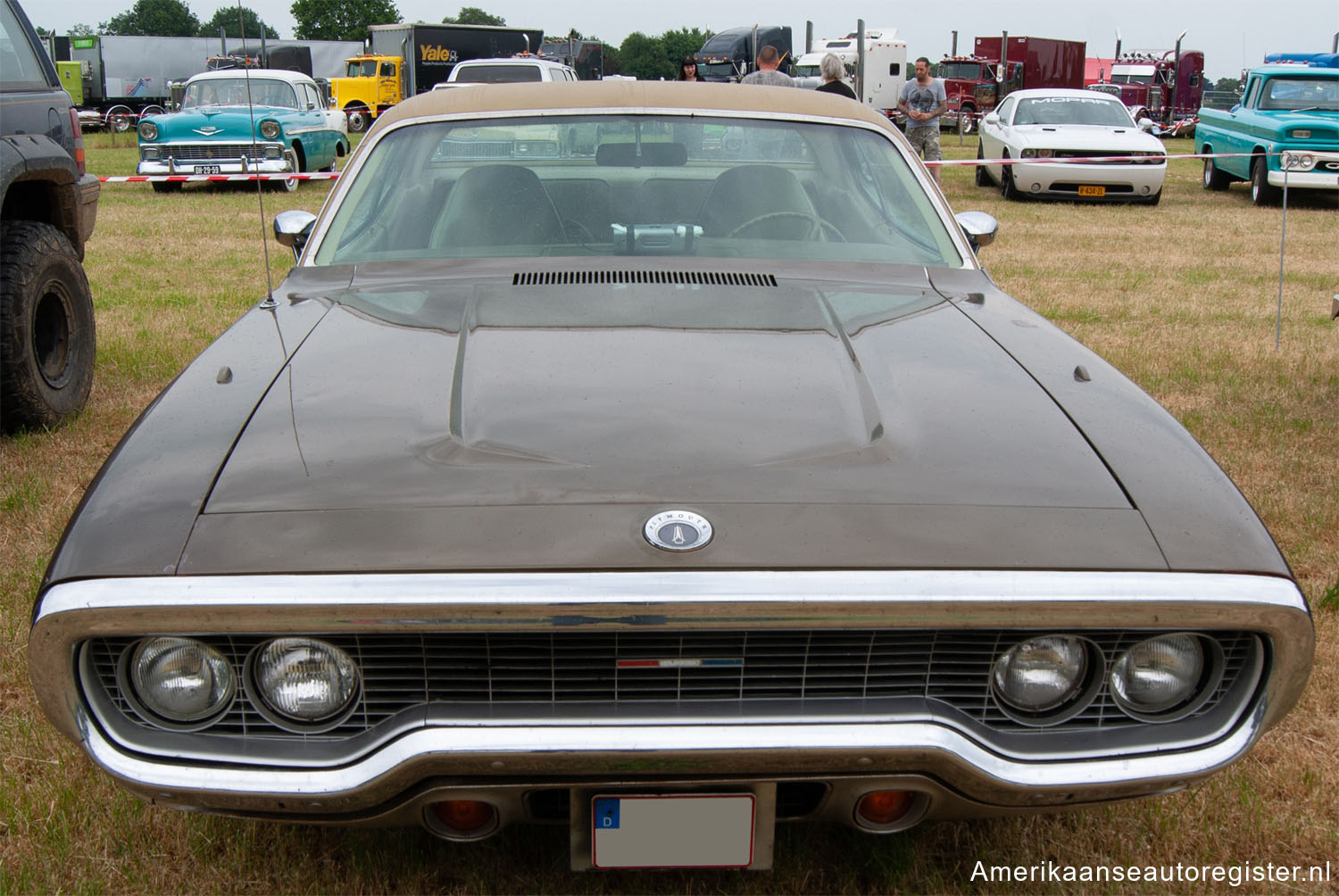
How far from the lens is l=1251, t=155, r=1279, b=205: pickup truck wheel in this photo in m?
14.3

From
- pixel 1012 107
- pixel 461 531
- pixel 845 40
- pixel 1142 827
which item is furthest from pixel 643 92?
pixel 845 40

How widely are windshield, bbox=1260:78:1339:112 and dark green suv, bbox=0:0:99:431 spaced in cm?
1381

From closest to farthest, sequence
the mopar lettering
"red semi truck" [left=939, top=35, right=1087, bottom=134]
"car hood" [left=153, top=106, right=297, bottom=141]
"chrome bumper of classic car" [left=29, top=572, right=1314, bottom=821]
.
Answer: "chrome bumper of classic car" [left=29, top=572, right=1314, bottom=821], "car hood" [left=153, top=106, right=297, bottom=141], the mopar lettering, "red semi truck" [left=939, top=35, right=1087, bottom=134]

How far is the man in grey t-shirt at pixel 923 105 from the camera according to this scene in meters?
13.6

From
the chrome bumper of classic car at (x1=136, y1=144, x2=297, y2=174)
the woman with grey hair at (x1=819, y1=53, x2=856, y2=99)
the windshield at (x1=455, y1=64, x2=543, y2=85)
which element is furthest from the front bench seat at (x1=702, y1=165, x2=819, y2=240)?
the windshield at (x1=455, y1=64, x2=543, y2=85)

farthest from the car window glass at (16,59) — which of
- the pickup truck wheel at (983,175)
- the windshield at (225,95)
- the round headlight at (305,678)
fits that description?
the pickup truck wheel at (983,175)

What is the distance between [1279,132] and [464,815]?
14.5 meters

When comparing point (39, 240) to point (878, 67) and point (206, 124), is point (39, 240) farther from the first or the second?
point (878, 67)

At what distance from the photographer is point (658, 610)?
161cm

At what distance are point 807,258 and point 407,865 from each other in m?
1.69

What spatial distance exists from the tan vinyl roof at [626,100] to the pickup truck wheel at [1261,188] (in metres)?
12.9

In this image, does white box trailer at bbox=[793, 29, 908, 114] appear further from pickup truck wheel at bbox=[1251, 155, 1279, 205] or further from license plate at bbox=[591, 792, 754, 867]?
license plate at bbox=[591, 792, 754, 867]

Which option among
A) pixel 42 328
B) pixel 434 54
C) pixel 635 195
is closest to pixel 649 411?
pixel 635 195

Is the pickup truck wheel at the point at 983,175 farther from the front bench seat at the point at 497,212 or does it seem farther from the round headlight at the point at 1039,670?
the round headlight at the point at 1039,670
